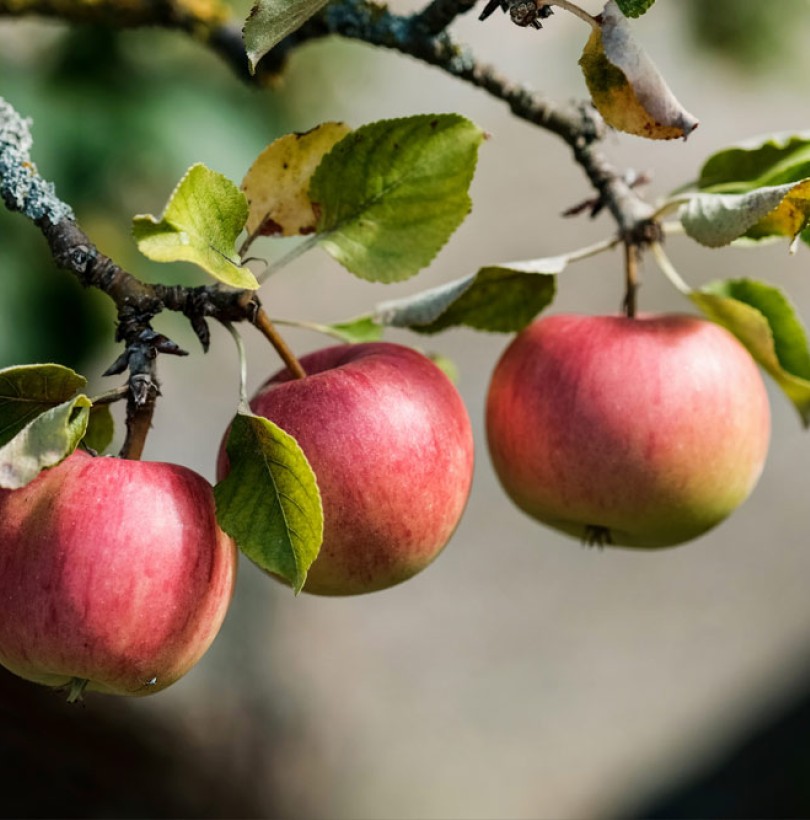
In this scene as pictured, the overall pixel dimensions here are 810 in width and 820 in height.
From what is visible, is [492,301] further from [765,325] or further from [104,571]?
[104,571]

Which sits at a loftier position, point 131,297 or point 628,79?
point 628,79

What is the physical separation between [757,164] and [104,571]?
44 cm

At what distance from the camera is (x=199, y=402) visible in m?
2.12

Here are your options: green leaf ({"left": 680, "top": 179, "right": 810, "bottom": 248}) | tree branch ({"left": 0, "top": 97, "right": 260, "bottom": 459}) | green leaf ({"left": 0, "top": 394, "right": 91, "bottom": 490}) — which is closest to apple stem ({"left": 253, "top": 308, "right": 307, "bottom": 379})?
tree branch ({"left": 0, "top": 97, "right": 260, "bottom": 459})

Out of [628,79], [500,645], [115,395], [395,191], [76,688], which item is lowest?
[500,645]

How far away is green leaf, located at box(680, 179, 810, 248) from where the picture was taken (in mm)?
506

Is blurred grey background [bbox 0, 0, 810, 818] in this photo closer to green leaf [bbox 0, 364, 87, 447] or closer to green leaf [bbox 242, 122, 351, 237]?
green leaf [bbox 242, 122, 351, 237]

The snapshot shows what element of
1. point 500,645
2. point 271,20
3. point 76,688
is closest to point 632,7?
point 271,20

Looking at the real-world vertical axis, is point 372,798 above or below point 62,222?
below

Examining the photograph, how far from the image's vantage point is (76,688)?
505 mm

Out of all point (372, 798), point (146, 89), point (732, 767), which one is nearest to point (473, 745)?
point (372, 798)

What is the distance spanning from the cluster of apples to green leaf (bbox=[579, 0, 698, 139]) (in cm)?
17

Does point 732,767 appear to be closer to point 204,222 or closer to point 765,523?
point 765,523

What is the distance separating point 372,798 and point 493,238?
1.18 m
